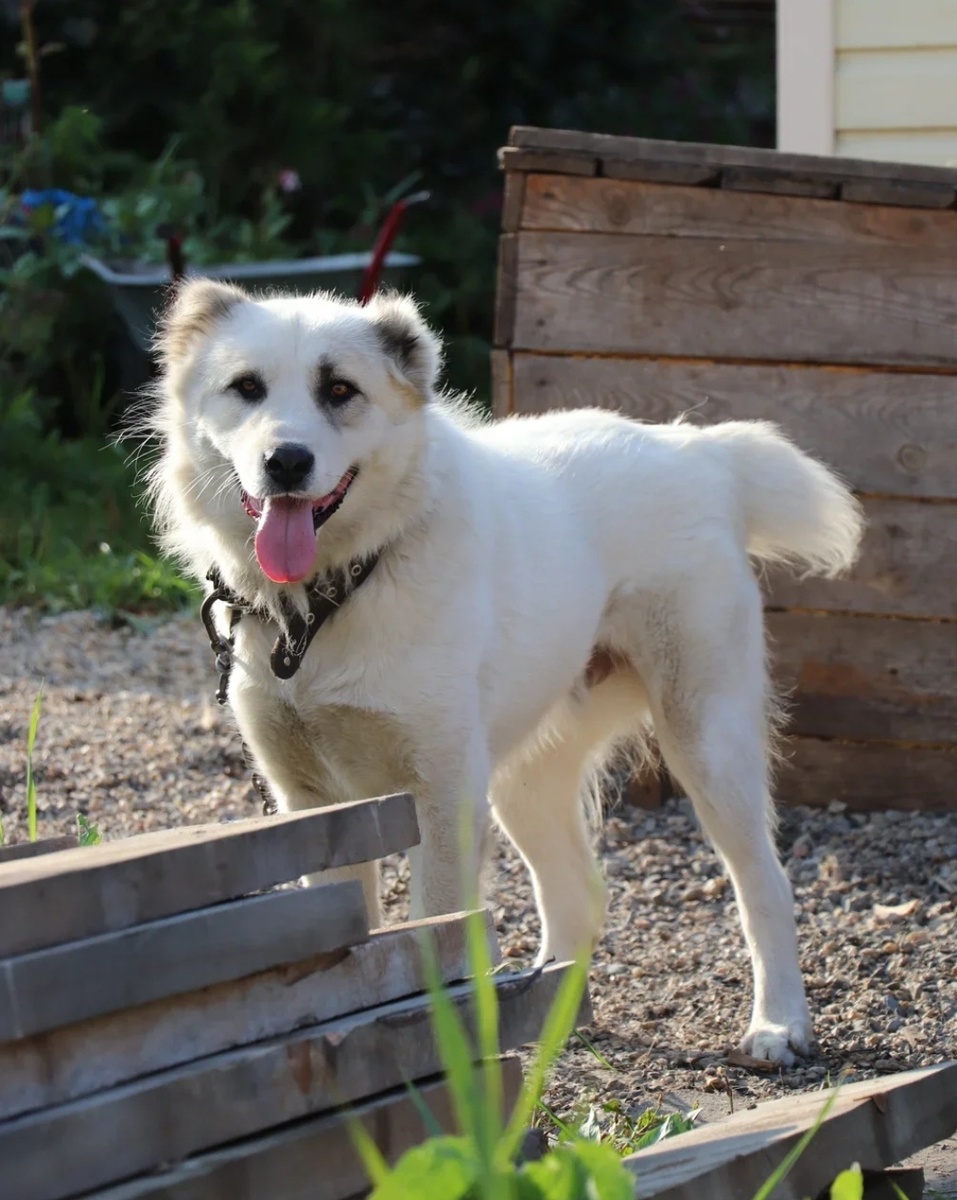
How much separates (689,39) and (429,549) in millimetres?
9681

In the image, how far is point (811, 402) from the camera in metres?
4.98

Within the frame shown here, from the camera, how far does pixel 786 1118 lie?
2414 mm

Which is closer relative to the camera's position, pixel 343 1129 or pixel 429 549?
pixel 343 1129

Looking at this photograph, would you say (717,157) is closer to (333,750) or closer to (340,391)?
(340,391)

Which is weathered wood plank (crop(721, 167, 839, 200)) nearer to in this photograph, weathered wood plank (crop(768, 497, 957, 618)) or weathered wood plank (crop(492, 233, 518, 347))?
weathered wood plank (crop(492, 233, 518, 347))

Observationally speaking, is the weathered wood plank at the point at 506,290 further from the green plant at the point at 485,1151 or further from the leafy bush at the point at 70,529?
the green plant at the point at 485,1151

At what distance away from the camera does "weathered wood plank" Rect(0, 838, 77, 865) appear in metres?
2.59

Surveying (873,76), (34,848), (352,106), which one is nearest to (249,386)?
(34,848)

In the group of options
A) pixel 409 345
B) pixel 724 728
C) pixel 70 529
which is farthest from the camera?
pixel 70 529

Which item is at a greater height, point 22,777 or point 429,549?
point 429,549

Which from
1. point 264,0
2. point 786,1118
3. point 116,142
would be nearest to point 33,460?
point 116,142

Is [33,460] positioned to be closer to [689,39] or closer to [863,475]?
[863,475]

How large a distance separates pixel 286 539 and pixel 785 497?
1.38m

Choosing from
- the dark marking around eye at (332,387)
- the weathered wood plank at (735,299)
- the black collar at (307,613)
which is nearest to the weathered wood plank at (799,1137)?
the black collar at (307,613)
